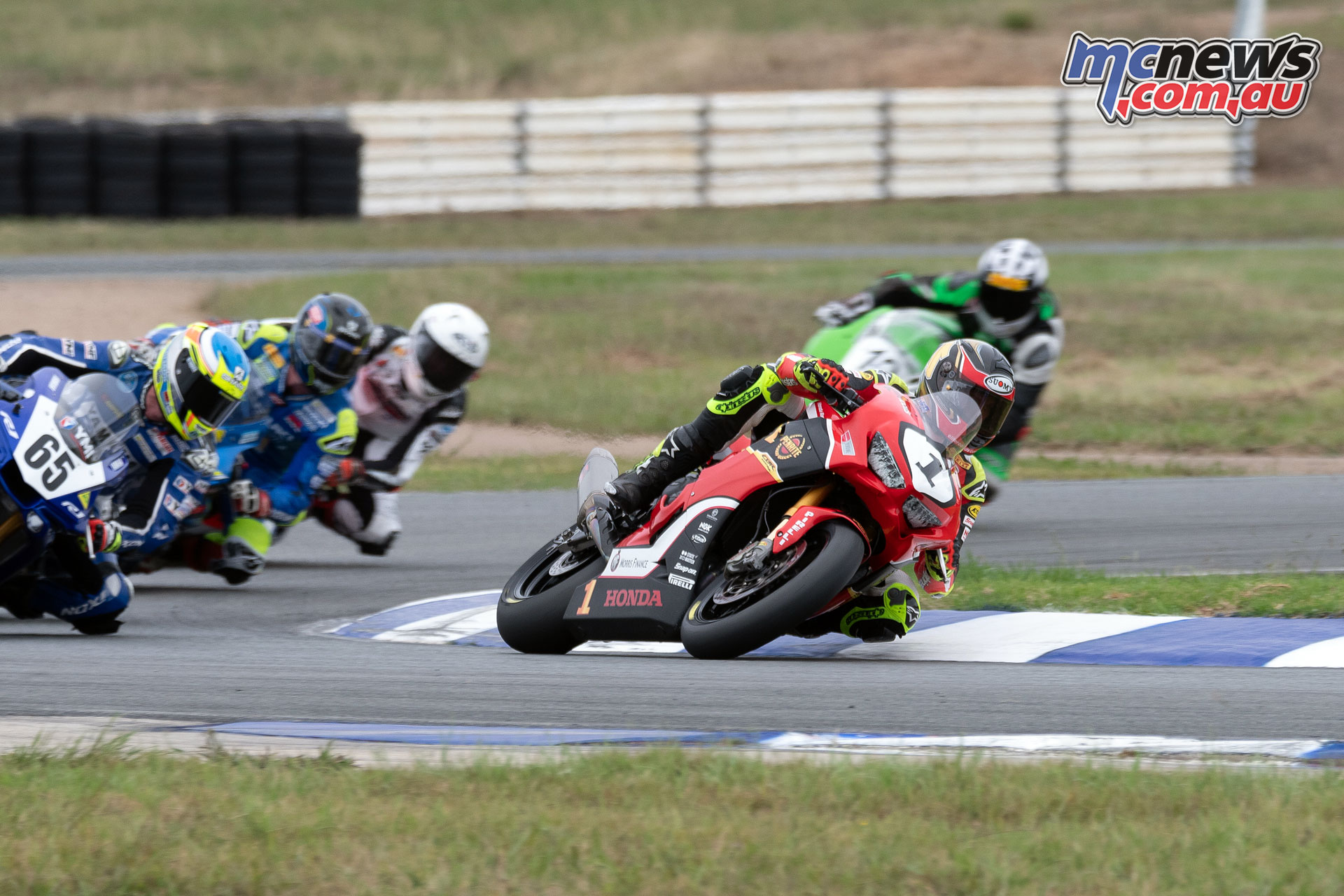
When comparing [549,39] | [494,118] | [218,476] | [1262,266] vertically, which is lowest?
[218,476]

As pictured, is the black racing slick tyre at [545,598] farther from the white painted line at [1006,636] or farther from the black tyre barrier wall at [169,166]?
the black tyre barrier wall at [169,166]

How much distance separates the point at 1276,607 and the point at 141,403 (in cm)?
512

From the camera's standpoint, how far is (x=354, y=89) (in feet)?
119

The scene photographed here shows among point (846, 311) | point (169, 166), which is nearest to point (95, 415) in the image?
point (846, 311)

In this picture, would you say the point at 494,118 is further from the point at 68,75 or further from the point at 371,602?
the point at 371,602

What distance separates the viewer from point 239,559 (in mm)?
9398

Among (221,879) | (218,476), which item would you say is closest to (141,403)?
(218,476)

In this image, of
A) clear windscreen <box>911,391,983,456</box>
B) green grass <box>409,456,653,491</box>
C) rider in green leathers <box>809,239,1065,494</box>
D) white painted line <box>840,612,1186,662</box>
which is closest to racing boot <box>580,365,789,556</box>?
clear windscreen <box>911,391,983,456</box>

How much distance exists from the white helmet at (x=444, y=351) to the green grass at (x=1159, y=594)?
3539mm

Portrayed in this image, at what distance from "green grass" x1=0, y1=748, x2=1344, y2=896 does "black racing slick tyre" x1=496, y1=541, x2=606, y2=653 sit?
7.23 ft

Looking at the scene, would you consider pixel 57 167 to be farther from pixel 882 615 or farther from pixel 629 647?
pixel 882 615

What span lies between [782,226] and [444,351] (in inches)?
676

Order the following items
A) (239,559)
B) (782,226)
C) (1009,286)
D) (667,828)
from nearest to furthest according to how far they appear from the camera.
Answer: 1. (667,828)
2. (239,559)
3. (1009,286)
4. (782,226)

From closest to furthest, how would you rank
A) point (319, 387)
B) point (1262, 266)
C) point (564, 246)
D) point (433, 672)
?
point (433, 672), point (319, 387), point (1262, 266), point (564, 246)
